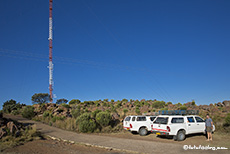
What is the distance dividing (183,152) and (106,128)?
11.1 m

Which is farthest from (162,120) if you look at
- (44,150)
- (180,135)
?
(44,150)

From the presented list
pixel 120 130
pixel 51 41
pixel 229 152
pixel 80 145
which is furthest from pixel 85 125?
pixel 51 41

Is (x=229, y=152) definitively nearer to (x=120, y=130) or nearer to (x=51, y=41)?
(x=120, y=130)

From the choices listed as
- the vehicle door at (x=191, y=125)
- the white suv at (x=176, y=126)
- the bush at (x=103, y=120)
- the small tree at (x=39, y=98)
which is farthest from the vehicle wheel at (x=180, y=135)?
the small tree at (x=39, y=98)

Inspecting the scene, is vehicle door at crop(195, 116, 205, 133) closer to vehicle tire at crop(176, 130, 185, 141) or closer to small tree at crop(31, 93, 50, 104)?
vehicle tire at crop(176, 130, 185, 141)

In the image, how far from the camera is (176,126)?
13.4 m

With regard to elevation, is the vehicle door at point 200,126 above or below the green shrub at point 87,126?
above

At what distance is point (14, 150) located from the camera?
11.1 metres

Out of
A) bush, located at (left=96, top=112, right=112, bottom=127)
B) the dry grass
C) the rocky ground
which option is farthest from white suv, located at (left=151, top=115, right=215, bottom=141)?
the dry grass

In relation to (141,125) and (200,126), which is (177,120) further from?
(141,125)

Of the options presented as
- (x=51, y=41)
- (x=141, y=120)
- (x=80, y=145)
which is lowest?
(x=80, y=145)

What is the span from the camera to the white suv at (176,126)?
13234 millimetres

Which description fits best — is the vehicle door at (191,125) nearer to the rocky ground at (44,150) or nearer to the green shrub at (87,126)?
the rocky ground at (44,150)

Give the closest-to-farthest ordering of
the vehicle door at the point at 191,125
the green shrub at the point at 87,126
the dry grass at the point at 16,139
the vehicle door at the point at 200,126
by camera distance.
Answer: the dry grass at the point at 16,139 < the vehicle door at the point at 191,125 < the vehicle door at the point at 200,126 < the green shrub at the point at 87,126
